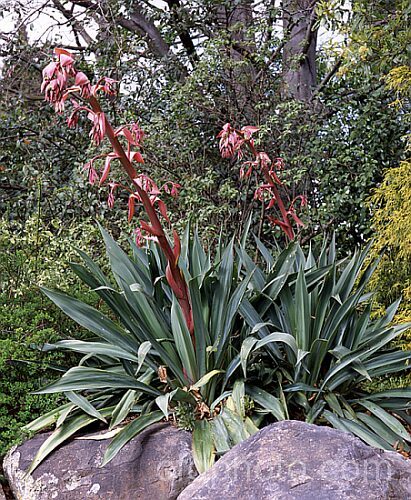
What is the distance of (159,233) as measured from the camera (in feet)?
11.1

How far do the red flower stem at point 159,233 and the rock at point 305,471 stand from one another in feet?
3.21

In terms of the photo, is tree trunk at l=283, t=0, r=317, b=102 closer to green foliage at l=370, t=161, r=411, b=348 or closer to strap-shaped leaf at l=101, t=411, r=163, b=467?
green foliage at l=370, t=161, r=411, b=348

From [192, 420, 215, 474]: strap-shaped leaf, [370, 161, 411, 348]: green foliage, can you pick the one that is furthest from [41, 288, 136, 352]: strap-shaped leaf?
[370, 161, 411, 348]: green foliage

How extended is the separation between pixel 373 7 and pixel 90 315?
3.17m

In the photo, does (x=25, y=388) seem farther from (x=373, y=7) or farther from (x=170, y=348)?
(x=373, y=7)

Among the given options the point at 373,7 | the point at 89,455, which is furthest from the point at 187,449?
the point at 373,7

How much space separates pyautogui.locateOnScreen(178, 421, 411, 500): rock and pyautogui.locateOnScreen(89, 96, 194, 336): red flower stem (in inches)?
38.5

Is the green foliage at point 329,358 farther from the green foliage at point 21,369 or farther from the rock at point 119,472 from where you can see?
the green foliage at point 21,369

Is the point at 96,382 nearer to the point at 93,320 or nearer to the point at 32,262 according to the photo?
the point at 93,320

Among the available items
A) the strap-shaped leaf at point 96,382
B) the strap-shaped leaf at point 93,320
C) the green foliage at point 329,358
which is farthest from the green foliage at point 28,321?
the green foliage at point 329,358

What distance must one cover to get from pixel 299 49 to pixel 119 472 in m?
5.76

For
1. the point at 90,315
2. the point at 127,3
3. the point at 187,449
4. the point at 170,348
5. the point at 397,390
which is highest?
the point at 127,3

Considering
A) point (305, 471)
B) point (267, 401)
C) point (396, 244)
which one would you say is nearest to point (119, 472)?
point (267, 401)

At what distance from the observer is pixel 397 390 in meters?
4.03
